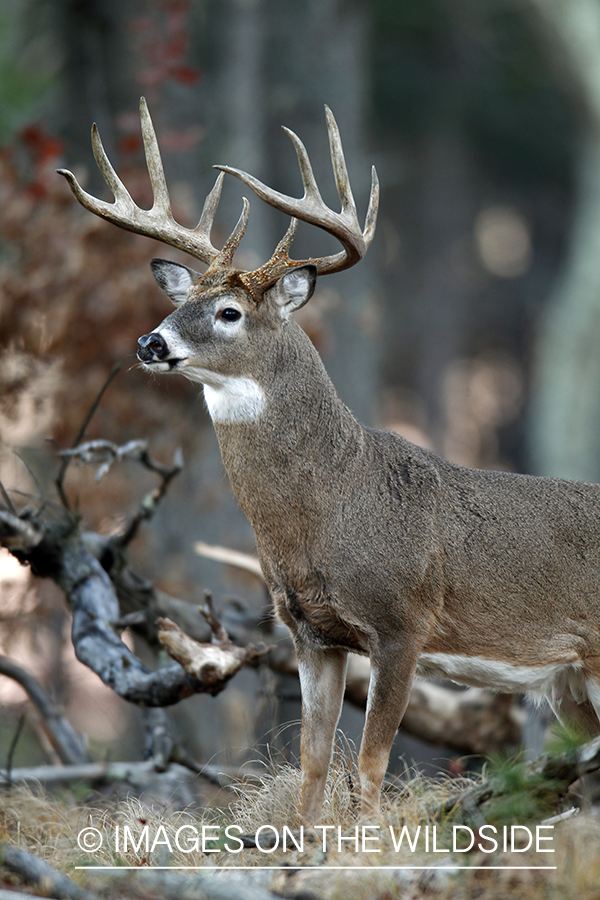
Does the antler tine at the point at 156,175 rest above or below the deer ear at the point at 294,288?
above

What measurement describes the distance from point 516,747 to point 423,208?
21.6 m

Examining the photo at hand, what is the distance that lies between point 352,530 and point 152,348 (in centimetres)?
Result: 127

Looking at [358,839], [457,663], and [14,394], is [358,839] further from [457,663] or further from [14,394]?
[14,394]

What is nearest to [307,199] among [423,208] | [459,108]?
[459,108]

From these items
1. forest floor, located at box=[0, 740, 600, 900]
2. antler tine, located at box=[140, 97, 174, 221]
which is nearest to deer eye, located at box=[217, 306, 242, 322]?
antler tine, located at box=[140, 97, 174, 221]

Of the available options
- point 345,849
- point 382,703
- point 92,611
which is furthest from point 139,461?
point 345,849

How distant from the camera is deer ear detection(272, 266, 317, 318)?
5.42 meters

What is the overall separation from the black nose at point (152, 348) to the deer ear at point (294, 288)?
66cm

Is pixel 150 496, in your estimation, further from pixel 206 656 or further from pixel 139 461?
pixel 206 656

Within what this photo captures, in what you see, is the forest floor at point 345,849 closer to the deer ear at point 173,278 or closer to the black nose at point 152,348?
the black nose at point 152,348

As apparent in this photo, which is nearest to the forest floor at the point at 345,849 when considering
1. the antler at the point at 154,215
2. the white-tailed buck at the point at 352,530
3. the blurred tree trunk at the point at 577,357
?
the white-tailed buck at the point at 352,530

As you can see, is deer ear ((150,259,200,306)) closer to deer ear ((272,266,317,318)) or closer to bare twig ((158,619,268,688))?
deer ear ((272,266,317,318))

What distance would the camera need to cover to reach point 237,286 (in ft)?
17.8

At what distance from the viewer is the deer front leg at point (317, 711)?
5.33m
